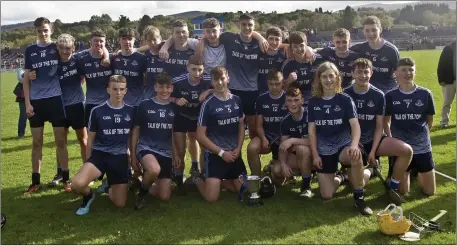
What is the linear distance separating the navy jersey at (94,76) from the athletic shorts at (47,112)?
0.40 metres

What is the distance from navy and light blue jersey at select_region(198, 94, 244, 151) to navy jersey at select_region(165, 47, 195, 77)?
87 cm

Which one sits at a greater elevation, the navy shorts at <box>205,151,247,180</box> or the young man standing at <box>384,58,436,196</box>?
the young man standing at <box>384,58,436,196</box>

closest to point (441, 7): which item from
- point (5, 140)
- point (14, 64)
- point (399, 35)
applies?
point (399, 35)

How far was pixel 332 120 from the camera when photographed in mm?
5164

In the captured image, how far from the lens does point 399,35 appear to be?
206ft

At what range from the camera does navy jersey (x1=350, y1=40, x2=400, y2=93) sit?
236 inches

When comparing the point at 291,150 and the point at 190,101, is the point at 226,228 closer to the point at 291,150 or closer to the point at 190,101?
the point at 291,150

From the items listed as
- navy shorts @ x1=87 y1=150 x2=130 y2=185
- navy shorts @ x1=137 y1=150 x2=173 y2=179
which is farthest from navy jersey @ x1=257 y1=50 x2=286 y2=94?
navy shorts @ x1=87 y1=150 x2=130 y2=185

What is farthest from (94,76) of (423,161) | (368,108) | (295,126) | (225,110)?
(423,161)

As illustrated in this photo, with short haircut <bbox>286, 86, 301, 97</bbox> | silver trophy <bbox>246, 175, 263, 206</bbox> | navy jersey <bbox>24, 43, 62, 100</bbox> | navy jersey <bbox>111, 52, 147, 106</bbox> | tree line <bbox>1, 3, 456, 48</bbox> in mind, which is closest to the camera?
silver trophy <bbox>246, 175, 263, 206</bbox>

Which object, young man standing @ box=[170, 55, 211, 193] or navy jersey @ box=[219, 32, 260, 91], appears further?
navy jersey @ box=[219, 32, 260, 91]

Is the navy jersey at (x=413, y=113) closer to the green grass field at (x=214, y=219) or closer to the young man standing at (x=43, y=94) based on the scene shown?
the green grass field at (x=214, y=219)

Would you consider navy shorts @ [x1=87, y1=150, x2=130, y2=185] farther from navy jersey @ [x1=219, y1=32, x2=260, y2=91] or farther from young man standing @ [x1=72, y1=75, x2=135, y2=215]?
navy jersey @ [x1=219, y1=32, x2=260, y2=91]

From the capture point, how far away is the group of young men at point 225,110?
519cm
